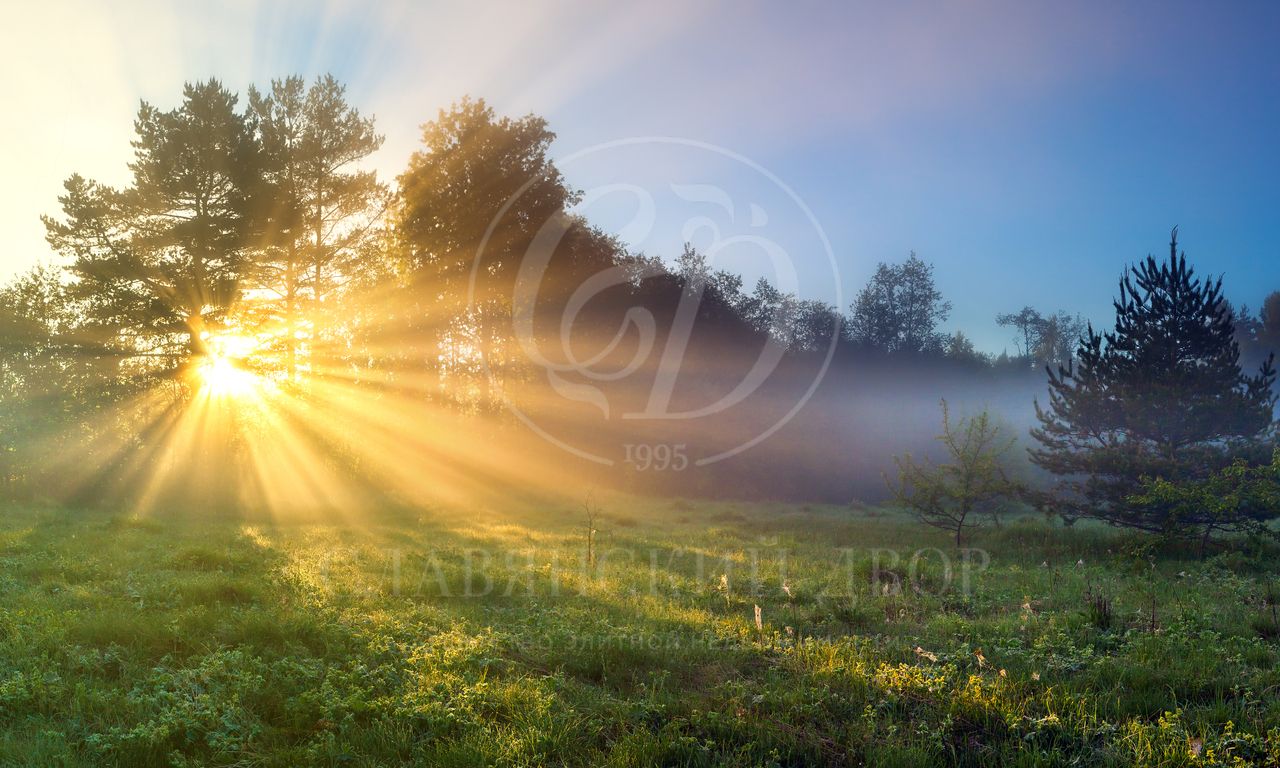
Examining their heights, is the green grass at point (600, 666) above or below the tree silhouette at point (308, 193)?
below

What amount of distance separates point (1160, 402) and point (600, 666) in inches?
767

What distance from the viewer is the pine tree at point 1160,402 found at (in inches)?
710

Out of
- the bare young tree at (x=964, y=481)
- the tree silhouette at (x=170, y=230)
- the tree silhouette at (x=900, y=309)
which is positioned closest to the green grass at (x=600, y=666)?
the bare young tree at (x=964, y=481)

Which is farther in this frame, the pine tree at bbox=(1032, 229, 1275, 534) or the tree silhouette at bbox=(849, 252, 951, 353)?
the tree silhouette at bbox=(849, 252, 951, 353)

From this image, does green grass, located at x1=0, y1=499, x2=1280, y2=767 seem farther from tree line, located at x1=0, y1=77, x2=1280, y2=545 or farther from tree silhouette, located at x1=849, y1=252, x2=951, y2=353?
tree silhouette, located at x1=849, y1=252, x2=951, y2=353

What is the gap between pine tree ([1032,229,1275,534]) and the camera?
18.0 metres

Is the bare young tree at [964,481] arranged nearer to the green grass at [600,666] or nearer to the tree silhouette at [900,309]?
the green grass at [600,666]

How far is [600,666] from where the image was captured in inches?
248

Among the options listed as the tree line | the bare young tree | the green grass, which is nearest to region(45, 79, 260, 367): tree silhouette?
the tree line

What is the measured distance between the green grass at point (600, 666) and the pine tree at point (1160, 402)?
7641mm

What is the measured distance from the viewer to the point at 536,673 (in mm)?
6125

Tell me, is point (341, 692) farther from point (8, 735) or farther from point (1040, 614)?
point (1040, 614)

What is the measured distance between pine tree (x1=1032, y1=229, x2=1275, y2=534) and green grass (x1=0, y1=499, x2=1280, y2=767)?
7.64 m

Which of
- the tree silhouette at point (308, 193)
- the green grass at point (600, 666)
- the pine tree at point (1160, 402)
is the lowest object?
the green grass at point (600, 666)
